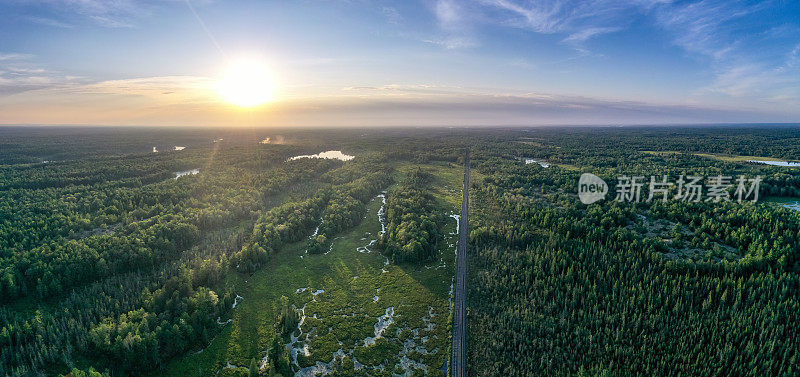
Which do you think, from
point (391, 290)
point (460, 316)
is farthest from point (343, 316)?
point (460, 316)

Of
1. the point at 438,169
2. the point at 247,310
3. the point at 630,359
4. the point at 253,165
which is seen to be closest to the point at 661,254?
the point at 630,359

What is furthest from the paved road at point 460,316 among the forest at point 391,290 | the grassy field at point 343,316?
the grassy field at point 343,316

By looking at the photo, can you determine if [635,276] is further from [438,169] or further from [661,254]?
[438,169]

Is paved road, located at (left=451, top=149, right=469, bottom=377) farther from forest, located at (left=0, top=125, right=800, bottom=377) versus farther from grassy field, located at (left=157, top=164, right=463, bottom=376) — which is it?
grassy field, located at (left=157, top=164, right=463, bottom=376)

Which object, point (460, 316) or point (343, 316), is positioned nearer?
point (460, 316)

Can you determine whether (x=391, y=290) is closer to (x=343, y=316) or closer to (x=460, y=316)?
(x=343, y=316)

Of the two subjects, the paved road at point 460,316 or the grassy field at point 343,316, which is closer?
the paved road at point 460,316

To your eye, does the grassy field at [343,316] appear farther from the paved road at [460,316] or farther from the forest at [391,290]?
the paved road at [460,316]

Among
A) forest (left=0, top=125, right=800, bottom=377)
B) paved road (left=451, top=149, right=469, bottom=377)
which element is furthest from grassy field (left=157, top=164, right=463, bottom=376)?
paved road (left=451, top=149, right=469, bottom=377)
